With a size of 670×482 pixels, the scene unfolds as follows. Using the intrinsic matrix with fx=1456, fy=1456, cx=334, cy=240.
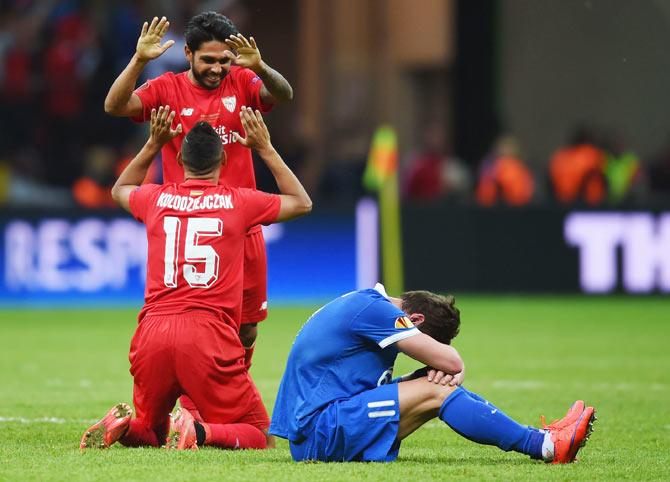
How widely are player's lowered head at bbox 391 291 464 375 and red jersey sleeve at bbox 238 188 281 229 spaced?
888mm

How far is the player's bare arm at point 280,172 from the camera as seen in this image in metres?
7.54

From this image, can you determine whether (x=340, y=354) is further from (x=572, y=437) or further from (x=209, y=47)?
(x=209, y=47)

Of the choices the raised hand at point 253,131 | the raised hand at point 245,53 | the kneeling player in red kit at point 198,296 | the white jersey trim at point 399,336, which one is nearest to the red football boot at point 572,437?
the white jersey trim at point 399,336

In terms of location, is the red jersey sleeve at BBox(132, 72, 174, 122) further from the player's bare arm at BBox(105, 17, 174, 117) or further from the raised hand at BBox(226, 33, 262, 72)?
the raised hand at BBox(226, 33, 262, 72)

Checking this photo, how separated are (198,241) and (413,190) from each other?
14.0 metres

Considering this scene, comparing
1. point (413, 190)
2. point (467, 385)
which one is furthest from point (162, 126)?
point (413, 190)

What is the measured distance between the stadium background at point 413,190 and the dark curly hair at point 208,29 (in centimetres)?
229

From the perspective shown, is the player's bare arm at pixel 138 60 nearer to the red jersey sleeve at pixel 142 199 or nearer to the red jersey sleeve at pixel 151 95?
the red jersey sleeve at pixel 151 95

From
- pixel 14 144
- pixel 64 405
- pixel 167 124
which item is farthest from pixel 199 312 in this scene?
pixel 14 144

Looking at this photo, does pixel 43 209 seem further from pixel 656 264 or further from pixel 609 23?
pixel 609 23

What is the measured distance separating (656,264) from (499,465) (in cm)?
1289

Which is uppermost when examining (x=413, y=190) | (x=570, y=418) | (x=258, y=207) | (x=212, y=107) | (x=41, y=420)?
(x=212, y=107)

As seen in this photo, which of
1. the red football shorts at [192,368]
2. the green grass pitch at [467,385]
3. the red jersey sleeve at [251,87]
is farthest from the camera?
the red jersey sleeve at [251,87]

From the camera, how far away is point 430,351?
22.2ft
